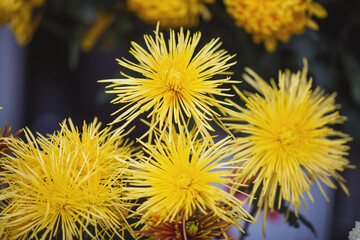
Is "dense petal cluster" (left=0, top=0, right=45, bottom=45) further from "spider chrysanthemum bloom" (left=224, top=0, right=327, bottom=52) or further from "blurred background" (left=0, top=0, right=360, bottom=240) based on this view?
"spider chrysanthemum bloom" (left=224, top=0, right=327, bottom=52)

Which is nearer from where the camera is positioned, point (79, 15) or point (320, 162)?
point (320, 162)

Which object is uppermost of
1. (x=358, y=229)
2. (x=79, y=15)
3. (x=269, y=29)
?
(x=79, y=15)

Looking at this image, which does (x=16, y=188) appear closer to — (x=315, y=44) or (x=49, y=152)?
(x=49, y=152)

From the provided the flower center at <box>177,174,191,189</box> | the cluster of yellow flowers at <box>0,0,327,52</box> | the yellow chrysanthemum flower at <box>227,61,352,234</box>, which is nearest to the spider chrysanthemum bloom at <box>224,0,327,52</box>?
the cluster of yellow flowers at <box>0,0,327,52</box>

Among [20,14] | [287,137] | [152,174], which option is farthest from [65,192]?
[20,14]

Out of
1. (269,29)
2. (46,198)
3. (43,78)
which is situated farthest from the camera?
(43,78)

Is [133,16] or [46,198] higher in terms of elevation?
[133,16]

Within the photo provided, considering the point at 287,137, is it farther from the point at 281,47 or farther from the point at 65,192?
the point at 281,47

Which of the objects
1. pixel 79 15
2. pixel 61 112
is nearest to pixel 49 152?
pixel 79 15
